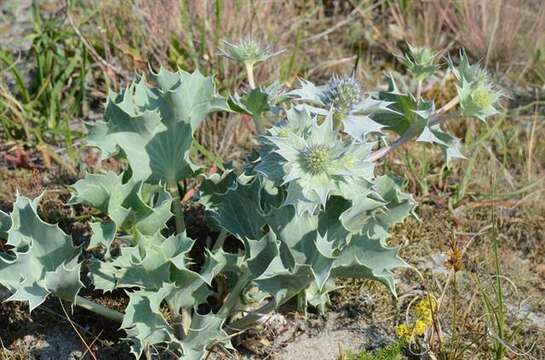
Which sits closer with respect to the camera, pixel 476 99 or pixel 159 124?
pixel 476 99

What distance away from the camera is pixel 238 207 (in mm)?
2125

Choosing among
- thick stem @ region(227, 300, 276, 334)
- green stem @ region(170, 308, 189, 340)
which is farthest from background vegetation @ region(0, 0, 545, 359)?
green stem @ region(170, 308, 189, 340)

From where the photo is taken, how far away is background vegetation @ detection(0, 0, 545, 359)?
7.70 ft

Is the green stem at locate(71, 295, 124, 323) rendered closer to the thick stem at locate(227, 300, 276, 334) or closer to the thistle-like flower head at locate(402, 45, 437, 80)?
the thick stem at locate(227, 300, 276, 334)

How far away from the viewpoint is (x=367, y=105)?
6.50ft

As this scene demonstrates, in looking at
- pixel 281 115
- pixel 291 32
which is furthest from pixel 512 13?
pixel 281 115

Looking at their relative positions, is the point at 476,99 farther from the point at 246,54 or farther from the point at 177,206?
the point at 177,206

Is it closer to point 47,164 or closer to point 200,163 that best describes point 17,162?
point 47,164

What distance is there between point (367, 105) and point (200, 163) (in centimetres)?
117

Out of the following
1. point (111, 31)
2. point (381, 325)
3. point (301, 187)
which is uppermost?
point (301, 187)

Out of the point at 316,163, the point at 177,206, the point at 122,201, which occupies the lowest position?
the point at 177,206

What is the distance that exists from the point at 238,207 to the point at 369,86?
1577 millimetres

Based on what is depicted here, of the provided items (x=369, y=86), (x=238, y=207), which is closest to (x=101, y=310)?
(x=238, y=207)

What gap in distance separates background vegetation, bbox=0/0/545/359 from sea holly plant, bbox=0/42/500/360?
273mm
